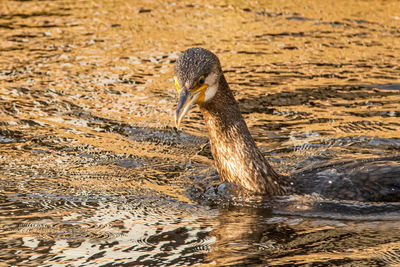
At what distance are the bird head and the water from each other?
96 centimetres

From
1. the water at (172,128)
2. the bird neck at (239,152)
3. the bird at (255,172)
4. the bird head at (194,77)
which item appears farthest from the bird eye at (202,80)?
the water at (172,128)

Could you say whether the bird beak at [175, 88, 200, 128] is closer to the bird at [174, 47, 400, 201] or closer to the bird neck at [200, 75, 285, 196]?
the bird at [174, 47, 400, 201]

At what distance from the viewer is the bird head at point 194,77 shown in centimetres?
564

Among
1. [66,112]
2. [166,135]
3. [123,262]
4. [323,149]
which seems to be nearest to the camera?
[123,262]

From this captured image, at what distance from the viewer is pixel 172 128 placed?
27.6 ft

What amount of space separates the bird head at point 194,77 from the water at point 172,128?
96 centimetres

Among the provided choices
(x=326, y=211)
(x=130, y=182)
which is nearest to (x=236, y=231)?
(x=326, y=211)

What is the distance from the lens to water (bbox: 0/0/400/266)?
5.20 m

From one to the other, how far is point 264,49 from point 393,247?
696cm

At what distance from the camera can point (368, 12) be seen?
13539 mm

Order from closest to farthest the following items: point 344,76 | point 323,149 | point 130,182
→ point 130,182 → point 323,149 → point 344,76

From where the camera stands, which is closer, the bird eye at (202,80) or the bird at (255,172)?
the bird eye at (202,80)

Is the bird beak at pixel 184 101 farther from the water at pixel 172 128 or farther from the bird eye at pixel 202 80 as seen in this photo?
the water at pixel 172 128

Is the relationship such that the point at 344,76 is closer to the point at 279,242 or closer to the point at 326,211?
the point at 326,211
